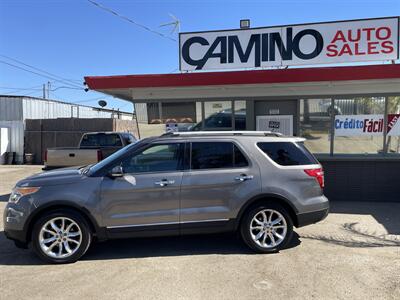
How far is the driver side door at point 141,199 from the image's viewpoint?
5.42 meters

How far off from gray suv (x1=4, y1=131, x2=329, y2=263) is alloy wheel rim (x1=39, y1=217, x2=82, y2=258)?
0.04 ft

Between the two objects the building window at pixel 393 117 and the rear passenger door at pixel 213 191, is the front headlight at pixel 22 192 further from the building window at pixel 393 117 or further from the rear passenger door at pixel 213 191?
the building window at pixel 393 117

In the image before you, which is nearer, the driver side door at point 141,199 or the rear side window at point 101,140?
the driver side door at point 141,199

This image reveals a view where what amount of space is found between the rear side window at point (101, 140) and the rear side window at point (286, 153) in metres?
9.13

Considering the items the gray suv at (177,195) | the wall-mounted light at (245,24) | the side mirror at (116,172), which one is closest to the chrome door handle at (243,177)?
the gray suv at (177,195)

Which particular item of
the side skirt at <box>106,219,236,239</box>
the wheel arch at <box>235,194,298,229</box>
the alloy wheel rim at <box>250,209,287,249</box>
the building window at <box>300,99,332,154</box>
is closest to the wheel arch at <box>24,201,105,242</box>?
the side skirt at <box>106,219,236,239</box>

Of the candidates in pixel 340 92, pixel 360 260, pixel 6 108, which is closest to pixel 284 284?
pixel 360 260

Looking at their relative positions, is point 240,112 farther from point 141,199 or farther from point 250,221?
point 141,199

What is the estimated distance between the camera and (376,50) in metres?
9.48

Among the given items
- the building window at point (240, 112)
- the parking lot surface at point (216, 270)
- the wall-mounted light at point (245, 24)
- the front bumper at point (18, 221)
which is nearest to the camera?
the parking lot surface at point (216, 270)

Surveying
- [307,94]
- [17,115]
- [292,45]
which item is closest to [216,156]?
[307,94]

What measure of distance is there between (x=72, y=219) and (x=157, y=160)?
56.2 inches

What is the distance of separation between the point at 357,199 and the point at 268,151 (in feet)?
14.9

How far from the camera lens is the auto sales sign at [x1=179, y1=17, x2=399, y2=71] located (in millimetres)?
9484
